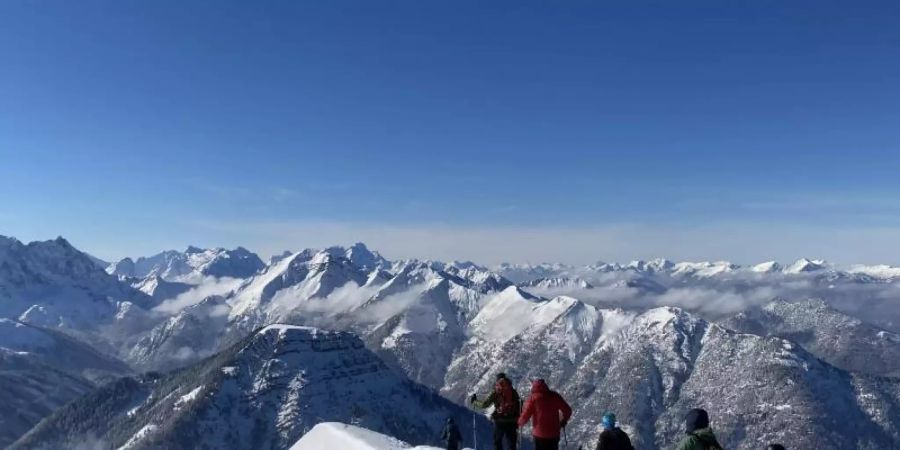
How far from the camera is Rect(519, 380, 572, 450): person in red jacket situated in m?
25.6

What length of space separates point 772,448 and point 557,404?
9.37 metres

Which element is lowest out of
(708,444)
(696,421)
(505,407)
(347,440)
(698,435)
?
(347,440)

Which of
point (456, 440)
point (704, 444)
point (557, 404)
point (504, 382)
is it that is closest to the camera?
point (704, 444)

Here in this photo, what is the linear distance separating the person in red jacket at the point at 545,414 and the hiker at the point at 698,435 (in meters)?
8.17

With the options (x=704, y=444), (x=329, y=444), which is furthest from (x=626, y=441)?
(x=329, y=444)

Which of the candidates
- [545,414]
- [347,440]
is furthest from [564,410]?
[347,440]

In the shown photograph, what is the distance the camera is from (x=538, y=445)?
2625 cm

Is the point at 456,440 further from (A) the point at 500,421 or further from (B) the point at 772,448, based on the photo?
(B) the point at 772,448

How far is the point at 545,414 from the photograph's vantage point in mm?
25594

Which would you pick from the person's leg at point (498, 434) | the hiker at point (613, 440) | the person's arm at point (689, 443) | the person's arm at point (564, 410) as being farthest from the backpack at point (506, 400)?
the person's arm at point (689, 443)

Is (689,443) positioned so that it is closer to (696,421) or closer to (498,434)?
(696,421)

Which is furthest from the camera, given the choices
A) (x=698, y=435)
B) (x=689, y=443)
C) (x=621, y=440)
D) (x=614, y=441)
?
(x=621, y=440)

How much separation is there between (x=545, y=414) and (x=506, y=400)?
4568mm

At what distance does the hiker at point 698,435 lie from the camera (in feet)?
56.1
